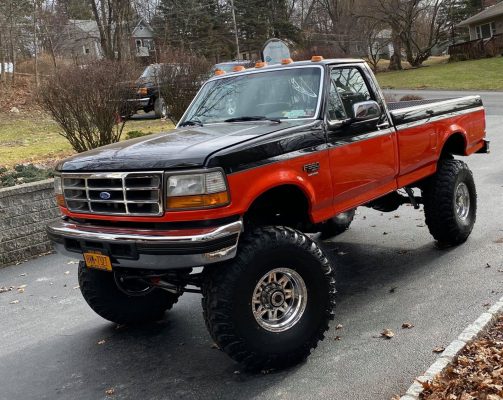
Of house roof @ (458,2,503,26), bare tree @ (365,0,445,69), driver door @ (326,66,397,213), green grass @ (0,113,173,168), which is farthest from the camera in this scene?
house roof @ (458,2,503,26)

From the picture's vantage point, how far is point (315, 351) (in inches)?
171

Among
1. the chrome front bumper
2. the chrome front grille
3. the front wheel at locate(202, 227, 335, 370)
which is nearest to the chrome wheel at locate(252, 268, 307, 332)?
the front wheel at locate(202, 227, 335, 370)

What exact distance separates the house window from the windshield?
5252cm

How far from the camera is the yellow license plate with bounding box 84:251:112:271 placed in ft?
13.1

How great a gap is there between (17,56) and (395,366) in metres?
39.7

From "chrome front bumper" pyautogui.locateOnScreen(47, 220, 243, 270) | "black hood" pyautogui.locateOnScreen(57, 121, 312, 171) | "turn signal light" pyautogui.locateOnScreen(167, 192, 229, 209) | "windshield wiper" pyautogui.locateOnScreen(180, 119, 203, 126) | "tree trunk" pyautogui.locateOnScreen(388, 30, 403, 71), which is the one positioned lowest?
"chrome front bumper" pyautogui.locateOnScreen(47, 220, 243, 270)

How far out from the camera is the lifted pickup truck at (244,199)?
12.5ft

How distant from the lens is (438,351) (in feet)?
13.4

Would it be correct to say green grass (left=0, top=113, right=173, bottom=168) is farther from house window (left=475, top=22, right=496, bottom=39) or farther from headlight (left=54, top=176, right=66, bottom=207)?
house window (left=475, top=22, right=496, bottom=39)

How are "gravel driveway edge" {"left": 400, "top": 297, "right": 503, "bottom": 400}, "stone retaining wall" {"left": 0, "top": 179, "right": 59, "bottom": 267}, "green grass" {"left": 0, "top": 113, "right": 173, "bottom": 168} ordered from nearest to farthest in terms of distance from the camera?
"gravel driveway edge" {"left": 400, "top": 297, "right": 503, "bottom": 400}
"stone retaining wall" {"left": 0, "top": 179, "right": 59, "bottom": 267}
"green grass" {"left": 0, "top": 113, "right": 173, "bottom": 168}

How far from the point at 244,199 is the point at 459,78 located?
34.0 metres

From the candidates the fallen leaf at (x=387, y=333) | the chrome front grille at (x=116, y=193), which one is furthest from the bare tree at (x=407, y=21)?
the chrome front grille at (x=116, y=193)

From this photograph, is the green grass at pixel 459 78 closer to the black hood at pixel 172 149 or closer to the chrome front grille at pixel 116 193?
the black hood at pixel 172 149

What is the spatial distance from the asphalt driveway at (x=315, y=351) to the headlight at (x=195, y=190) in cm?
123
